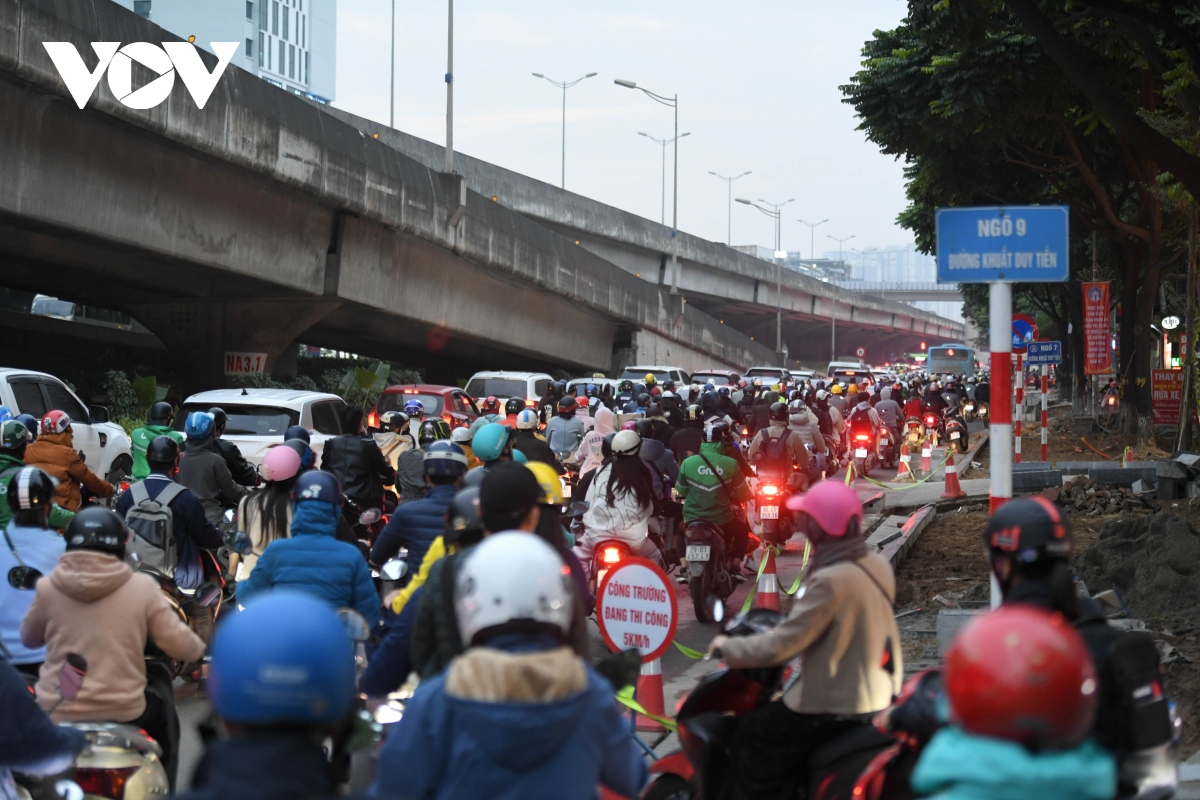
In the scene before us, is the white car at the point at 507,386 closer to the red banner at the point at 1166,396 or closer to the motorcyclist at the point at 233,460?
the red banner at the point at 1166,396

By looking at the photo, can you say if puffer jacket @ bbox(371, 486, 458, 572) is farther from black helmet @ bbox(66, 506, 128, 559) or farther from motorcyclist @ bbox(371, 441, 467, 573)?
black helmet @ bbox(66, 506, 128, 559)

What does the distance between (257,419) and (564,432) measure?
161 inches

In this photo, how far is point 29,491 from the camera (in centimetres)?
617

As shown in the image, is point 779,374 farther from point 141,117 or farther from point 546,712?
point 546,712

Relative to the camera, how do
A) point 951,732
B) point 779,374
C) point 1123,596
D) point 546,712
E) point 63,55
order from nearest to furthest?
point 951,732 < point 546,712 < point 1123,596 < point 63,55 < point 779,374

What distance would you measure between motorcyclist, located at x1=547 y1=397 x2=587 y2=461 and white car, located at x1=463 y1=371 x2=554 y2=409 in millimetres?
9654

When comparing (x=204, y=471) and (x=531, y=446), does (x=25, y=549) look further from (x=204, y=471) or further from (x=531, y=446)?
(x=531, y=446)

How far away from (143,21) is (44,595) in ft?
60.8

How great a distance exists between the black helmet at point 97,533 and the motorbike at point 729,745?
7.10 ft

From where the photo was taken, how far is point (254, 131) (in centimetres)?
2453

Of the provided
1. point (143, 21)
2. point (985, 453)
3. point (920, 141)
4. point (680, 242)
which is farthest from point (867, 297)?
point (143, 21)

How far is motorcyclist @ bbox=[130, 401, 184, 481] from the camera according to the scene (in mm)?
11180

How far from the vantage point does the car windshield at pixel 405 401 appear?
22.2 meters

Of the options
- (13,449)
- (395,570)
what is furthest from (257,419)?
(395,570)
